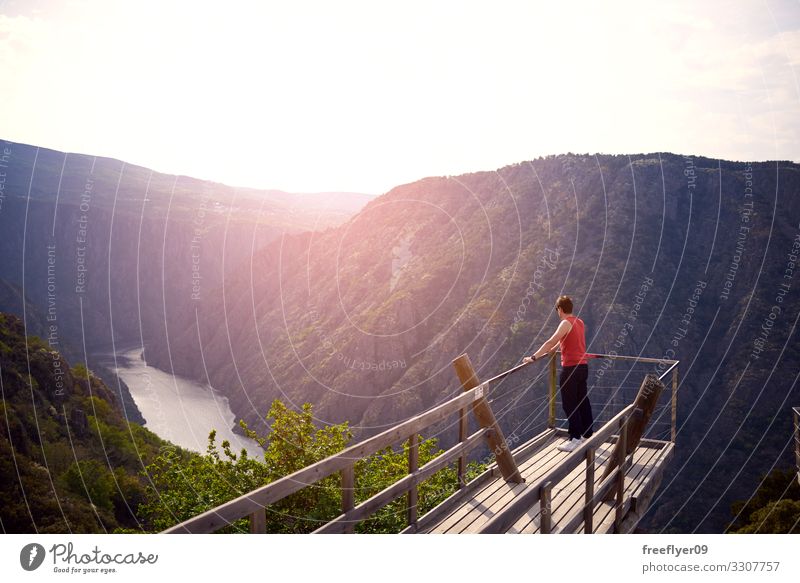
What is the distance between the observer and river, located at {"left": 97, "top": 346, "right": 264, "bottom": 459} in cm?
5825

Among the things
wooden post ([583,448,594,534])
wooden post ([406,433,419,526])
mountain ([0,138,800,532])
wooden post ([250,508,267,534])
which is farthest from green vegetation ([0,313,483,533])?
mountain ([0,138,800,532])

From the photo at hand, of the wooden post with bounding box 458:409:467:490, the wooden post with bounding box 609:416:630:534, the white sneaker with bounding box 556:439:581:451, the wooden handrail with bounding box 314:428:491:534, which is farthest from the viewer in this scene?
the white sneaker with bounding box 556:439:581:451

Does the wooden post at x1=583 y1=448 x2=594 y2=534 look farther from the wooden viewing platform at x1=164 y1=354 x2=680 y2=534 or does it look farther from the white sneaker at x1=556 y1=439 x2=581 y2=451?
the white sneaker at x1=556 y1=439 x2=581 y2=451

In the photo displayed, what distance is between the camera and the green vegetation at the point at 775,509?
10.1 m

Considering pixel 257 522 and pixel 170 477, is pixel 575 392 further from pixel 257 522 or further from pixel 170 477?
pixel 170 477

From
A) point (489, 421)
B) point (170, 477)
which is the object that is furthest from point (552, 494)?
point (170, 477)

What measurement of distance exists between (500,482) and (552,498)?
58 cm

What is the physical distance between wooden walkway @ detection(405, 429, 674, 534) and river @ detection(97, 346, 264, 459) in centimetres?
4811

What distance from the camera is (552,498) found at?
6703 millimetres

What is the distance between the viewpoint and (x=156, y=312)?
96562 mm

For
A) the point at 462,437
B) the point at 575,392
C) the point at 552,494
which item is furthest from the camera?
the point at 575,392

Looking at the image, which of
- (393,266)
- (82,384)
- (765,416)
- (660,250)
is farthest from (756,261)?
(82,384)

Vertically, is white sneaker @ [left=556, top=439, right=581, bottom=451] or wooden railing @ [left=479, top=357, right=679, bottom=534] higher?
wooden railing @ [left=479, top=357, right=679, bottom=534]

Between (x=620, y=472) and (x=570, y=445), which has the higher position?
(x=620, y=472)
